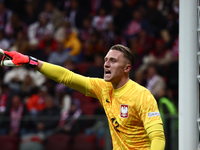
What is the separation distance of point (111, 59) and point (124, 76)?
26 cm

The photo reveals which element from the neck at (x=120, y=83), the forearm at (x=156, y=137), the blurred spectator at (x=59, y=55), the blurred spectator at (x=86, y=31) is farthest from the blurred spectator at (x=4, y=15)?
the forearm at (x=156, y=137)

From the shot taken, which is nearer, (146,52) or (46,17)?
(146,52)

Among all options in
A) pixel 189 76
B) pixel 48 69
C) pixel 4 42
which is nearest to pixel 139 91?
pixel 189 76

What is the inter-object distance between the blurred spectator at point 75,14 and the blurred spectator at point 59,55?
3.85ft

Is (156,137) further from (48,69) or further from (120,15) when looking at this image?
(120,15)

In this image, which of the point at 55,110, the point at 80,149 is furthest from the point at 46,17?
the point at 80,149

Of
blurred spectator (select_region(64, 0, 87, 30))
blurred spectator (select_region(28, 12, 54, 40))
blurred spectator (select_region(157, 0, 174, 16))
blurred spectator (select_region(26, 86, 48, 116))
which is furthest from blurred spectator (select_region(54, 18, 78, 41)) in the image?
blurred spectator (select_region(157, 0, 174, 16))

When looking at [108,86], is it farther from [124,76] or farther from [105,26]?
[105,26]

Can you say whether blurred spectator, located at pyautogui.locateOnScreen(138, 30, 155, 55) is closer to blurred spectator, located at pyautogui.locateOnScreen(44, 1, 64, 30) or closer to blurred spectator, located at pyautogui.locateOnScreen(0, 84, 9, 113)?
blurred spectator, located at pyautogui.locateOnScreen(44, 1, 64, 30)

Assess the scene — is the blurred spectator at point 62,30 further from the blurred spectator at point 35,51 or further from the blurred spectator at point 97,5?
the blurred spectator at point 97,5

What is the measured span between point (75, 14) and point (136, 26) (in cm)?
257

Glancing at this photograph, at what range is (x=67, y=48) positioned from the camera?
12.0 meters

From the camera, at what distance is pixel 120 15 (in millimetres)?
11938

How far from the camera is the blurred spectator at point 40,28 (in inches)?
514
